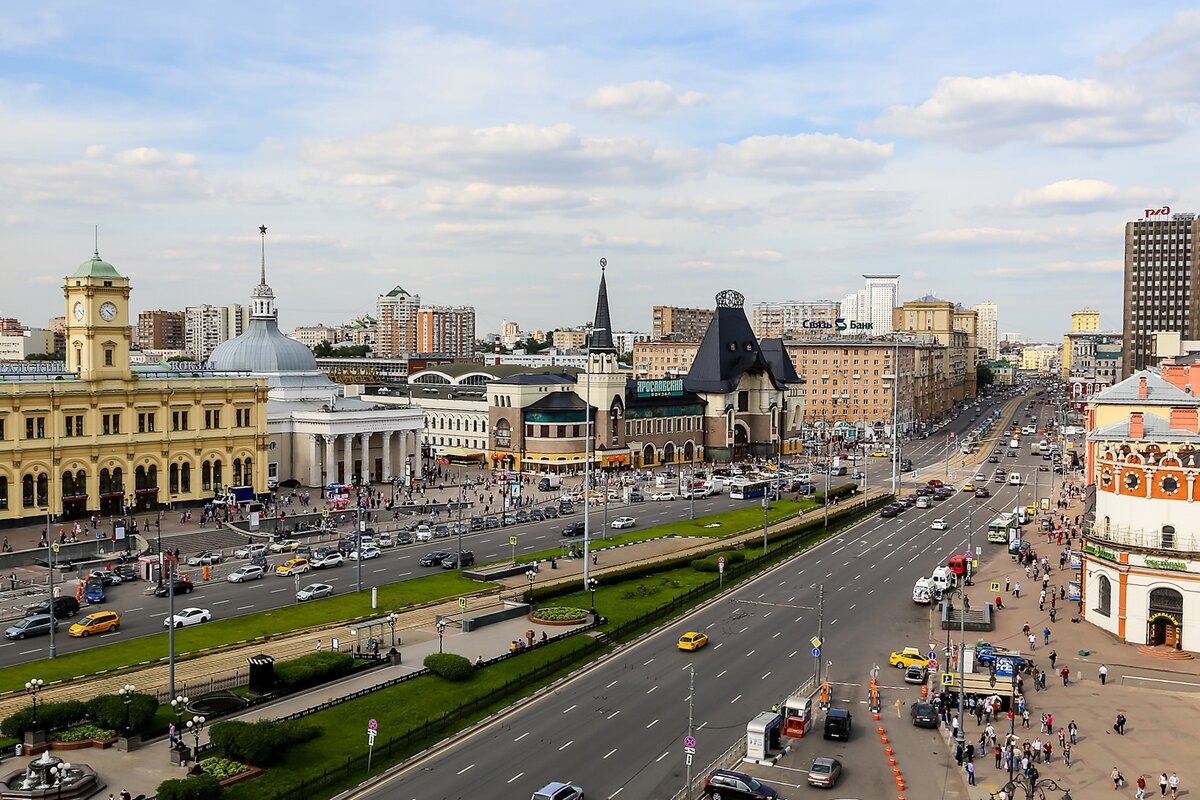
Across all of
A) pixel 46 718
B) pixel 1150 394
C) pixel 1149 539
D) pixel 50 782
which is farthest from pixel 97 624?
pixel 1150 394

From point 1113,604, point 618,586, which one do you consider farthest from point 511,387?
point 1113,604

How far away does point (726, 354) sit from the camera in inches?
5969

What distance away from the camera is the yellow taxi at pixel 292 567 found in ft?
231

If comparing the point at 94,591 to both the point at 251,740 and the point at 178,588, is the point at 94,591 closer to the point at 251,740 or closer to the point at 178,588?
the point at 178,588

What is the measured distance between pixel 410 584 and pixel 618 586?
13195mm

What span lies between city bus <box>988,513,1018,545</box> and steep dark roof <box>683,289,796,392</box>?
5895 centimetres

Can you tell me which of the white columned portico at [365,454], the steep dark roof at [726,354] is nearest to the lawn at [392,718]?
the white columned portico at [365,454]

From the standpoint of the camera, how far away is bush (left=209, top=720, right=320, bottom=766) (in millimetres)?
37750

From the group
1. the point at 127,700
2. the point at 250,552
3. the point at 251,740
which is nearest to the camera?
the point at 251,740

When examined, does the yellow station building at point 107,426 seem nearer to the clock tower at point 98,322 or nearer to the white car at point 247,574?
the clock tower at point 98,322

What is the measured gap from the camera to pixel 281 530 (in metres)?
83.6

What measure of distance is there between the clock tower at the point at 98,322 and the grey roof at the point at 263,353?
2638 cm

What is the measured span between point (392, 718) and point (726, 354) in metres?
113

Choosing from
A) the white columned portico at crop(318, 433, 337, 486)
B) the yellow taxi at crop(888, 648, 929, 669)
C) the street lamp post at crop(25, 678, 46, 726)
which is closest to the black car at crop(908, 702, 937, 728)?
the yellow taxi at crop(888, 648, 929, 669)
